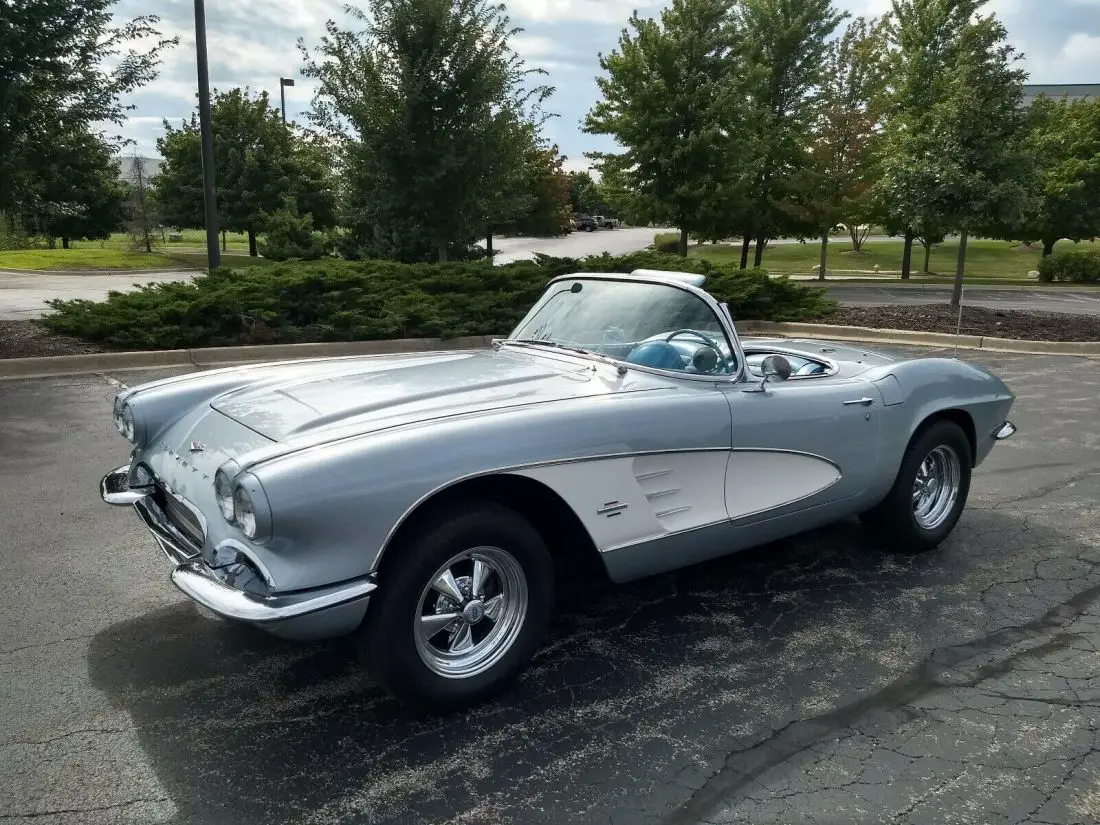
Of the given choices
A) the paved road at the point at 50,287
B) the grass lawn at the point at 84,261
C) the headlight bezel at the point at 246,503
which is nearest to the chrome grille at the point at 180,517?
the headlight bezel at the point at 246,503

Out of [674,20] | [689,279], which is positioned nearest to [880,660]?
[689,279]

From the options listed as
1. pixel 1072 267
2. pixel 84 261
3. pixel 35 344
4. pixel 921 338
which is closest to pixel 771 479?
pixel 35 344

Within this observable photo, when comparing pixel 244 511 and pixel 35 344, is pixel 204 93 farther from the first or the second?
pixel 244 511

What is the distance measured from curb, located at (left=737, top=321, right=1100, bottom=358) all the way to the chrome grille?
11.9m

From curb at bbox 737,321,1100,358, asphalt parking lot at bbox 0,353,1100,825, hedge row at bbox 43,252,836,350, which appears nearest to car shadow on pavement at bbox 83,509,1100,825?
asphalt parking lot at bbox 0,353,1100,825

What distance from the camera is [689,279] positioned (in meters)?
4.07

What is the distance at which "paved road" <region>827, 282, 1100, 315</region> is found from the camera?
20094mm

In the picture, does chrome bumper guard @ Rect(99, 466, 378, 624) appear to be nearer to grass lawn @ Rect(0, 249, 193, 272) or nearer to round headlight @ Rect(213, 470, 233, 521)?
round headlight @ Rect(213, 470, 233, 521)

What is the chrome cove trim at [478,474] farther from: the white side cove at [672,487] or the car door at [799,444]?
the car door at [799,444]

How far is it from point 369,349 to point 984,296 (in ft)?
60.2

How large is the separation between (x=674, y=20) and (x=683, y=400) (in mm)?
20003

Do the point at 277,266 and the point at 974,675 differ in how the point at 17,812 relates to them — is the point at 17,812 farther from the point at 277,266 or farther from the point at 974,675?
the point at 277,266

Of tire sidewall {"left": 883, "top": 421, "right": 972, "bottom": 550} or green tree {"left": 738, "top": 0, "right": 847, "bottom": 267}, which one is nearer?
tire sidewall {"left": 883, "top": 421, "right": 972, "bottom": 550}

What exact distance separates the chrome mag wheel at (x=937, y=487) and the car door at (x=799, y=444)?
676 millimetres
